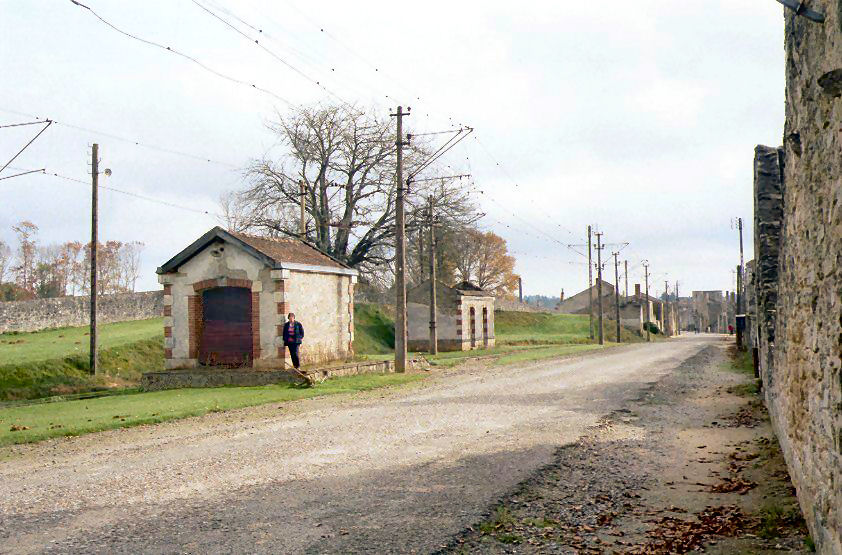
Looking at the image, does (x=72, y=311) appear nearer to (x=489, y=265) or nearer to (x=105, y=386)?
(x=105, y=386)

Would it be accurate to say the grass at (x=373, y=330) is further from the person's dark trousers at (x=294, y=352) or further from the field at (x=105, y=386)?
the person's dark trousers at (x=294, y=352)

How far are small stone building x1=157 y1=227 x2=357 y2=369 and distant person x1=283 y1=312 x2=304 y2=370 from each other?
22cm

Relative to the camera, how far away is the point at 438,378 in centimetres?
2320

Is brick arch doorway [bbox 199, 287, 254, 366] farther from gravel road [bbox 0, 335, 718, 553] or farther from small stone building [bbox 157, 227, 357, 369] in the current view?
gravel road [bbox 0, 335, 718, 553]

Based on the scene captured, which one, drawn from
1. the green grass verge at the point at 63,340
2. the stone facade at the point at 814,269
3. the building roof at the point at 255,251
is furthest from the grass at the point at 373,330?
the stone facade at the point at 814,269

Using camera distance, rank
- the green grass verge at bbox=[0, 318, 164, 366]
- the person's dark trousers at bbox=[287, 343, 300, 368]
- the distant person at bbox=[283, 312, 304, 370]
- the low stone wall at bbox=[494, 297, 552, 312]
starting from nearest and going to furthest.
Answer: the distant person at bbox=[283, 312, 304, 370]
the person's dark trousers at bbox=[287, 343, 300, 368]
the green grass verge at bbox=[0, 318, 164, 366]
the low stone wall at bbox=[494, 297, 552, 312]

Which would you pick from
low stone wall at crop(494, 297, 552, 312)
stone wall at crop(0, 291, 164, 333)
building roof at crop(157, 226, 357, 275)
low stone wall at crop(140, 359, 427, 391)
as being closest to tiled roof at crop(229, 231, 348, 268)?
building roof at crop(157, 226, 357, 275)

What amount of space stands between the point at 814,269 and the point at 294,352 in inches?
685

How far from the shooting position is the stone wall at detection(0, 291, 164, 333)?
35.4m

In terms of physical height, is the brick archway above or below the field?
above

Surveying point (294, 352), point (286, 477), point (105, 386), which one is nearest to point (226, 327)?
point (294, 352)

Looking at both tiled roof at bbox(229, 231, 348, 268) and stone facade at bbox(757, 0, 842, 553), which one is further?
tiled roof at bbox(229, 231, 348, 268)

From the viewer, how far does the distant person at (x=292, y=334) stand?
69.3ft

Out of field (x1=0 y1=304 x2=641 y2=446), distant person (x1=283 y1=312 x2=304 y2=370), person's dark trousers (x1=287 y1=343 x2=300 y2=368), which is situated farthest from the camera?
person's dark trousers (x1=287 y1=343 x2=300 y2=368)
